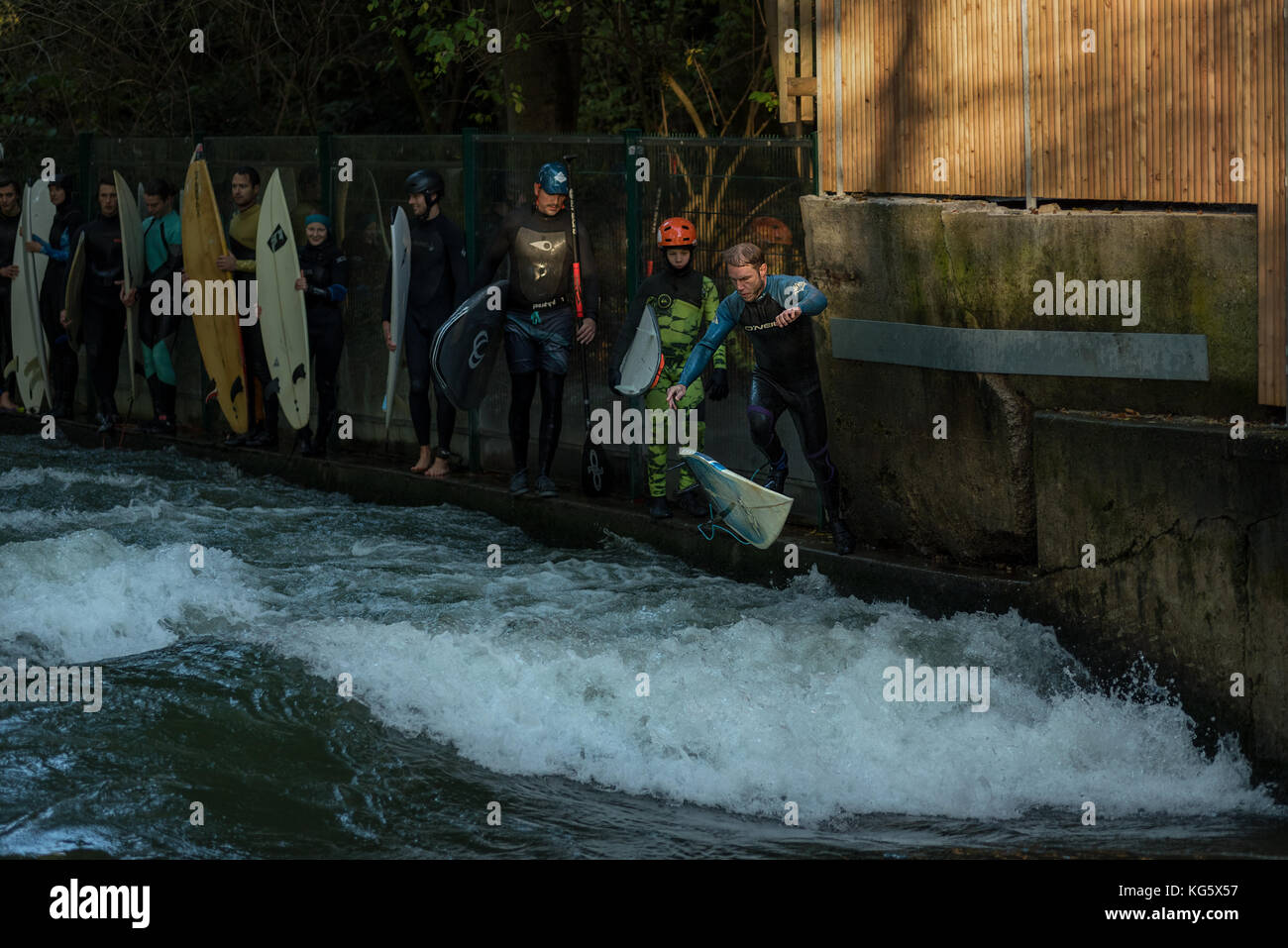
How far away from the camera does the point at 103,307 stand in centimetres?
1345

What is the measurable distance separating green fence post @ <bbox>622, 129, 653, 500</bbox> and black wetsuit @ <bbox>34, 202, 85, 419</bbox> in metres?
5.49

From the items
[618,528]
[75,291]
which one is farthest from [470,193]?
[75,291]

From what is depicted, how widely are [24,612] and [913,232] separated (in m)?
4.52

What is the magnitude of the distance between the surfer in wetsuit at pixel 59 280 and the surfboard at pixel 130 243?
2.24 ft

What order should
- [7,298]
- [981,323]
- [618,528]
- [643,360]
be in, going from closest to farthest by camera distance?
[981,323] < [643,360] < [618,528] < [7,298]

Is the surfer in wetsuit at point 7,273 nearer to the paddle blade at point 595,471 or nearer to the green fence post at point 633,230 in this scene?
the paddle blade at point 595,471

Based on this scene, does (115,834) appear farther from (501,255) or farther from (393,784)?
(501,255)

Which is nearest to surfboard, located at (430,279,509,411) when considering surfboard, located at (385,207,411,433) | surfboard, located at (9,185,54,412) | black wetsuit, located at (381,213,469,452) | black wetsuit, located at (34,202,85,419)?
black wetsuit, located at (381,213,469,452)

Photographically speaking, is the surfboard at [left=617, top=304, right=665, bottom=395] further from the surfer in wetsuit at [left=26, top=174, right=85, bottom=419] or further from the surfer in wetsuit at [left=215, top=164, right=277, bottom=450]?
the surfer in wetsuit at [left=26, top=174, right=85, bottom=419]

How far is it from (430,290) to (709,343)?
8.99 ft

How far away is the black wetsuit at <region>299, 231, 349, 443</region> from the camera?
11688 mm

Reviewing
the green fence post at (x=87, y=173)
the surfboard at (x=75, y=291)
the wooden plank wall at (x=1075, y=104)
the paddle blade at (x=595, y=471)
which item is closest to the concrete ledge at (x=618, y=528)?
the paddle blade at (x=595, y=471)

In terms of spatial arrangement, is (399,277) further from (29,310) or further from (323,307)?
(29,310)

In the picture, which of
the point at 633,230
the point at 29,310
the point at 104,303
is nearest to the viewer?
the point at 633,230
